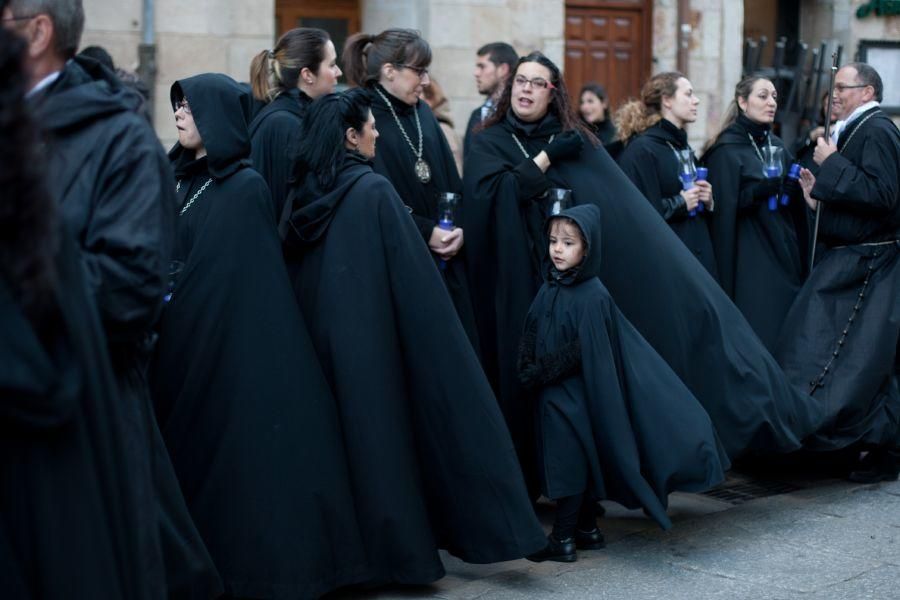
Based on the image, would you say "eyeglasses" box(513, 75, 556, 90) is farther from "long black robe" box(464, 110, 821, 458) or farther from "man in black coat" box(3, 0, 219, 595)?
"man in black coat" box(3, 0, 219, 595)

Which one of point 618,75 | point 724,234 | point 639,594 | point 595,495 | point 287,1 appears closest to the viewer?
point 639,594

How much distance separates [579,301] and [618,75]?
29.2 feet

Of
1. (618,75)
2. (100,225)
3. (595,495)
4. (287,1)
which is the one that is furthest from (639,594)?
(618,75)

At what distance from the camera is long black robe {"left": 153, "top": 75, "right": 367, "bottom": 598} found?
4879 millimetres

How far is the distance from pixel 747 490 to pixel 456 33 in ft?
20.5

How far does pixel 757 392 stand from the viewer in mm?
6434

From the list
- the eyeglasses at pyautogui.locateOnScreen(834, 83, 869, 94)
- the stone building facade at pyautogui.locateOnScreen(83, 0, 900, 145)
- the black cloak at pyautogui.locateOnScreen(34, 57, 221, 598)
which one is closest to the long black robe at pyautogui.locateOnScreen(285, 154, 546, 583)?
the black cloak at pyautogui.locateOnScreen(34, 57, 221, 598)

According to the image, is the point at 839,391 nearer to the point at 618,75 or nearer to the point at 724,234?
the point at 724,234

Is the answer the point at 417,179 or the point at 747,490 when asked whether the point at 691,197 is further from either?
the point at 417,179

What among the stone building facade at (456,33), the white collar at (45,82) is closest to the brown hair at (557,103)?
the white collar at (45,82)

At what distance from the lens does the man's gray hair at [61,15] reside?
3273 mm

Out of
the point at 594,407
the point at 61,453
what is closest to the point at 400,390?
the point at 594,407

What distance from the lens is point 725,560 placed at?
5.87 metres

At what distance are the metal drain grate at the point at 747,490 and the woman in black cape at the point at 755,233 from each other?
3.12 feet
